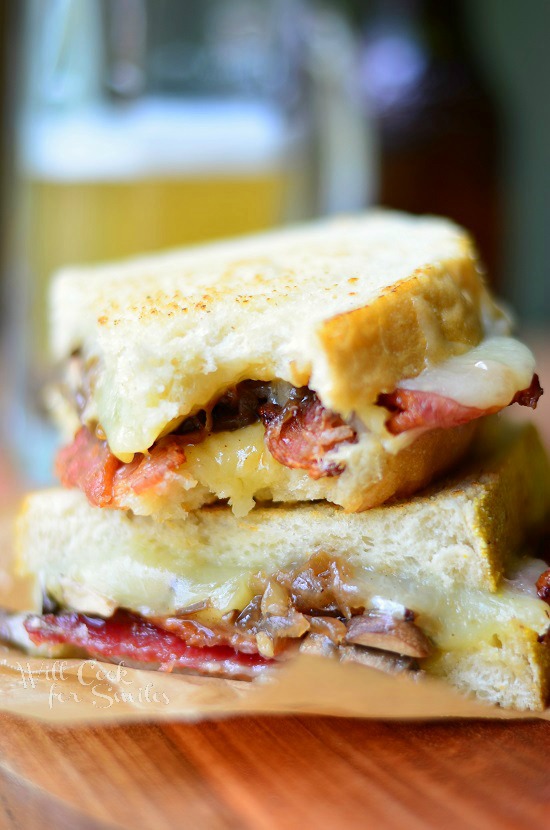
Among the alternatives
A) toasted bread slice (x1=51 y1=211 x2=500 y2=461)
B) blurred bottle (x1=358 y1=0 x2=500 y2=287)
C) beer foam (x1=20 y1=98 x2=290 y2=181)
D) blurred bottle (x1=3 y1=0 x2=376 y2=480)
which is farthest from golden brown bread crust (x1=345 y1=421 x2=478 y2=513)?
blurred bottle (x1=358 y1=0 x2=500 y2=287)

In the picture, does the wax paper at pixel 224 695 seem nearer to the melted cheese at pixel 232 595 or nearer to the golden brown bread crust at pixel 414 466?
the melted cheese at pixel 232 595

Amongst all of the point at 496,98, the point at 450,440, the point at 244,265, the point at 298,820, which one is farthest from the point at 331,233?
the point at 496,98

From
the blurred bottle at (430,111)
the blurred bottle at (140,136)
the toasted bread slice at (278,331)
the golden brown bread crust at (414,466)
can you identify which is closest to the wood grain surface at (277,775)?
the golden brown bread crust at (414,466)

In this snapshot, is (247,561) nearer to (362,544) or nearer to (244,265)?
(362,544)

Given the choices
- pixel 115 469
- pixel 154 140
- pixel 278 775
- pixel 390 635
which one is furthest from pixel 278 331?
pixel 154 140

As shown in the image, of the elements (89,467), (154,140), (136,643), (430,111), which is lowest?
(136,643)

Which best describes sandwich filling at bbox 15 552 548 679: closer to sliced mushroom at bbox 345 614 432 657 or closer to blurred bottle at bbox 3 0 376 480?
sliced mushroom at bbox 345 614 432 657

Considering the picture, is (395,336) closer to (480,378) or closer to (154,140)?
(480,378)
